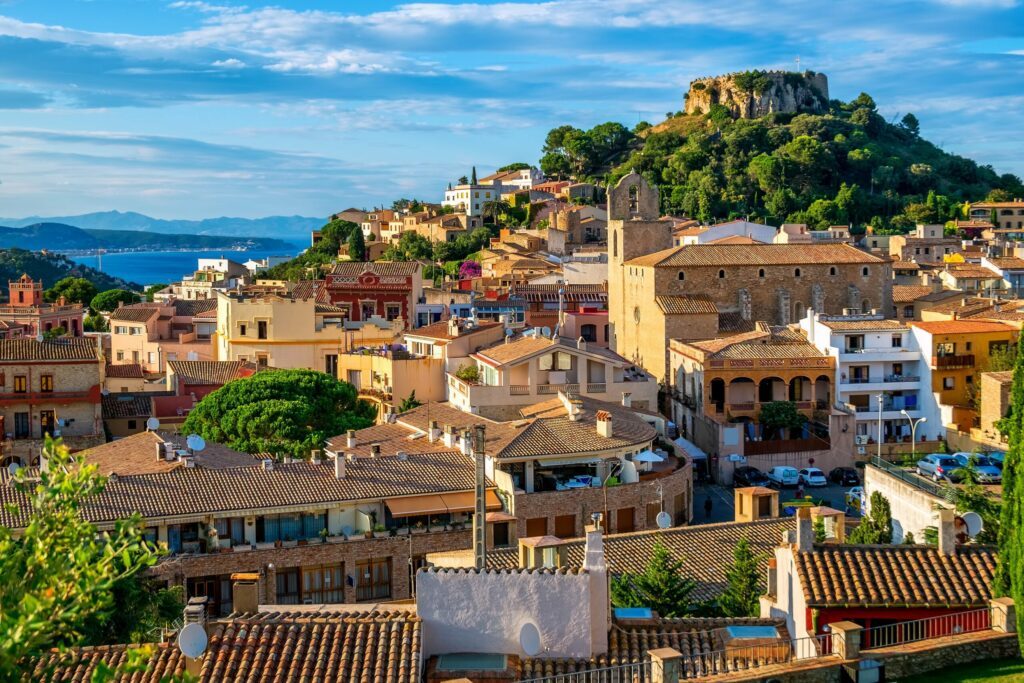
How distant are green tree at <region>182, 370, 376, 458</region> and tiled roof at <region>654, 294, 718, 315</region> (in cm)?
1420

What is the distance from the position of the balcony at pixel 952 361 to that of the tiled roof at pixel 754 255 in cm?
1089

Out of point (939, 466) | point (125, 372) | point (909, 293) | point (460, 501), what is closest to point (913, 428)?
point (939, 466)

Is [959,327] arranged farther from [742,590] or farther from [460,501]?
[742,590]

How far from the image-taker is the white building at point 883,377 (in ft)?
141

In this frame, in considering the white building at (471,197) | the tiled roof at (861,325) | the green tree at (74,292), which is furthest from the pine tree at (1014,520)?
the white building at (471,197)

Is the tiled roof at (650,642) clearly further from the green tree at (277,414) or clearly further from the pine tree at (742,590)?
the green tree at (277,414)

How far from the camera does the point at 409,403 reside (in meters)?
43.1

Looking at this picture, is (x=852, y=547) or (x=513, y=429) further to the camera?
(x=513, y=429)

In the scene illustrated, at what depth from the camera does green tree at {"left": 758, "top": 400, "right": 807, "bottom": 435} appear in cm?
4156

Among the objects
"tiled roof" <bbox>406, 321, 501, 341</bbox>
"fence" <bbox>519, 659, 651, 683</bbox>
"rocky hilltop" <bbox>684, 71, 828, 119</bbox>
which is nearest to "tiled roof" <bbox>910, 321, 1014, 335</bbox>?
"tiled roof" <bbox>406, 321, 501, 341</bbox>

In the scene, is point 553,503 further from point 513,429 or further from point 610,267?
point 610,267

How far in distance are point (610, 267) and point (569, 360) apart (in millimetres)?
17062

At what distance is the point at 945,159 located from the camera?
12769 centimetres

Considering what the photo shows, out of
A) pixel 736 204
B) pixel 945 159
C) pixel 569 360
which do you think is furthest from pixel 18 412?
pixel 945 159
